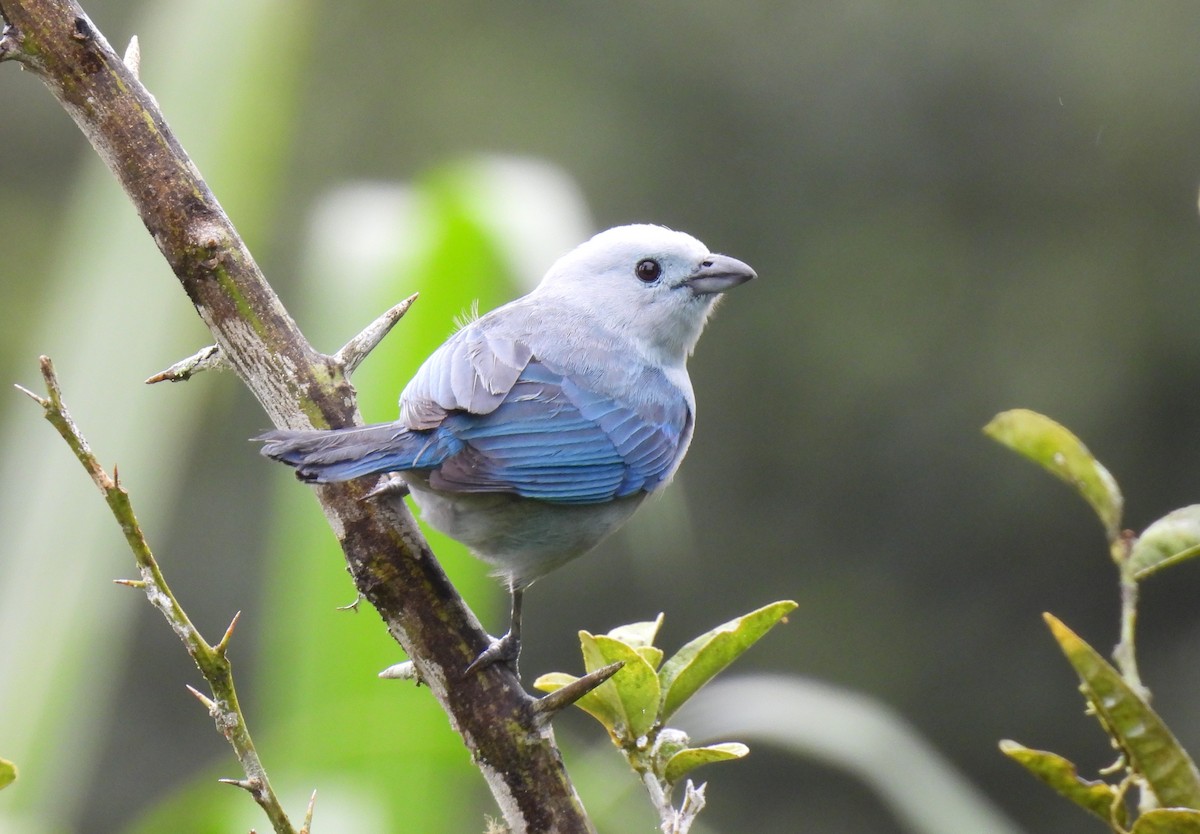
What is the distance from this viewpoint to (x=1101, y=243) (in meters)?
11.1

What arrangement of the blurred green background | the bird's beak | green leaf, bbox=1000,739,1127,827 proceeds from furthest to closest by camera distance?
the blurred green background < the bird's beak < green leaf, bbox=1000,739,1127,827

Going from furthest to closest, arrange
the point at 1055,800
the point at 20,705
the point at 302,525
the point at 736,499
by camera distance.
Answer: the point at 736,499
the point at 1055,800
the point at 302,525
the point at 20,705

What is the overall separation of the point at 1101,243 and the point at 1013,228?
800 mm

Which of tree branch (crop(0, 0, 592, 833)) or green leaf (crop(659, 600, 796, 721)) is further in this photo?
tree branch (crop(0, 0, 592, 833))

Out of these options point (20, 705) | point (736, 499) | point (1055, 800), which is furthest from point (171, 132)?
point (1055, 800)

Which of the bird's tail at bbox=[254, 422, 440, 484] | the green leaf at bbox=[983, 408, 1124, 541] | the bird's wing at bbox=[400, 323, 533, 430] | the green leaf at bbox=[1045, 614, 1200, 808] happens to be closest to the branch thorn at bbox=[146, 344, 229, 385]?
the bird's tail at bbox=[254, 422, 440, 484]

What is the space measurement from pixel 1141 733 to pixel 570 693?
65 cm

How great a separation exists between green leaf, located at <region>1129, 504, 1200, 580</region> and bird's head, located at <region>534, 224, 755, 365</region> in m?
1.47

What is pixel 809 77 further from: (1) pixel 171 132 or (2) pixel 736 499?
(1) pixel 171 132

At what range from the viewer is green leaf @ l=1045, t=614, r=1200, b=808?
4.35 ft

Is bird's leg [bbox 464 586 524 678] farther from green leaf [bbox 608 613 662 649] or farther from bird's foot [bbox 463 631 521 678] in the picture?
green leaf [bbox 608 613 662 649]

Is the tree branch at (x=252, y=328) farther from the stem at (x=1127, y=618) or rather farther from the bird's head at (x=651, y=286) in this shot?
the bird's head at (x=651, y=286)

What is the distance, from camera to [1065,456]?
5.30 ft

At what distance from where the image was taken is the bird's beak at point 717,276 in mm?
2846
